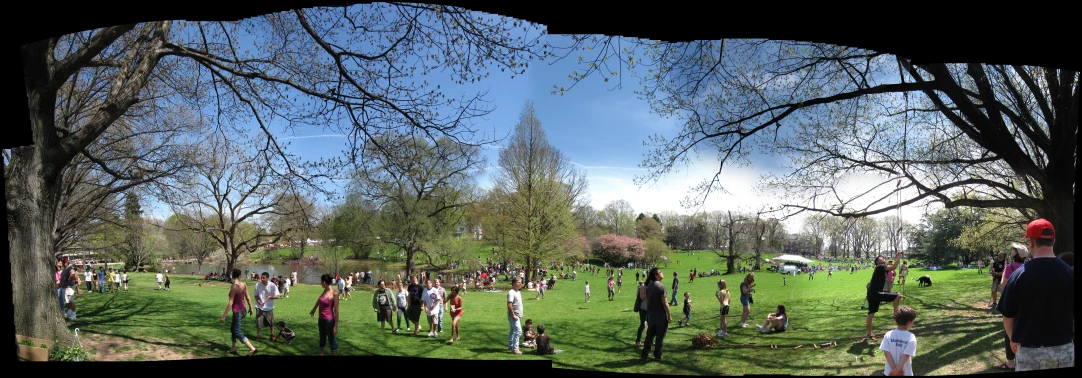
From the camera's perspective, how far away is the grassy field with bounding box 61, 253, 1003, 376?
260 inches

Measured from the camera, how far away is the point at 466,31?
21.2ft

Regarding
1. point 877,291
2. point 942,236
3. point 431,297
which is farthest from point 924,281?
point 431,297

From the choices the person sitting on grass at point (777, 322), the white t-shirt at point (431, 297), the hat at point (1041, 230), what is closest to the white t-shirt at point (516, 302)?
the white t-shirt at point (431, 297)

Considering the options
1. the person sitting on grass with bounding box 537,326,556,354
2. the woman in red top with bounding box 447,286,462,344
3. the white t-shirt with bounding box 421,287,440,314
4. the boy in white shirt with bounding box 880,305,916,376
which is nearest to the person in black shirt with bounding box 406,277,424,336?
the white t-shirt with bounding box 421,287,440,314

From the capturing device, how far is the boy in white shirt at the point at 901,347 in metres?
4.15

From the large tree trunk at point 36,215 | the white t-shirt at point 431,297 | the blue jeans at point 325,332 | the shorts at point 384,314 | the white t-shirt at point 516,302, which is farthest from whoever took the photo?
the shorts at point 384,314

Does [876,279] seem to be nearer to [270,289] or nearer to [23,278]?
[270,289]

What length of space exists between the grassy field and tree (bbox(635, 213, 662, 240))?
987 mm

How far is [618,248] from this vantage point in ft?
36.3

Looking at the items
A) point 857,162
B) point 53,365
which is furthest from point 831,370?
point 53,365

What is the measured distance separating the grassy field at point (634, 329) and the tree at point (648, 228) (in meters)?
0.99

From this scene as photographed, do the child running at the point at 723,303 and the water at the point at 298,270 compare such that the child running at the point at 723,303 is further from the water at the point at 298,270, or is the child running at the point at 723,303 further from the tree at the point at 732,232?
the water at the point at 298,270

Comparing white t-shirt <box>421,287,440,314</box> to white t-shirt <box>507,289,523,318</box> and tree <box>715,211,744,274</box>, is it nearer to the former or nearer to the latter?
white t-shirt <box>507,289,523,318</box>

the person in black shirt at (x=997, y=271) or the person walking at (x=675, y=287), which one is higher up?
the person in black shirt at (x=997, y=271)
